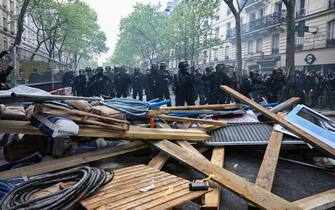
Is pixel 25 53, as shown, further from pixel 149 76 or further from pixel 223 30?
pixel 223 30

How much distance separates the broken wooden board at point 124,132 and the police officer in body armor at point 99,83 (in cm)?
853

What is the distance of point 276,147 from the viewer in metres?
4.57

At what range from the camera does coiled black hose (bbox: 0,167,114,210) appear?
8.67 ft

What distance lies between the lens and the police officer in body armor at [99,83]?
42.7ft

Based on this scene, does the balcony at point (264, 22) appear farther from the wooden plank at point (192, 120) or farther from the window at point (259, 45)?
the wooden plank at point (192, 120)

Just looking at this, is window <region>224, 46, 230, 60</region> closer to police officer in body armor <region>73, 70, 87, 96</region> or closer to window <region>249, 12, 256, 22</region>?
window <region>249, 12, 256, 22</region>

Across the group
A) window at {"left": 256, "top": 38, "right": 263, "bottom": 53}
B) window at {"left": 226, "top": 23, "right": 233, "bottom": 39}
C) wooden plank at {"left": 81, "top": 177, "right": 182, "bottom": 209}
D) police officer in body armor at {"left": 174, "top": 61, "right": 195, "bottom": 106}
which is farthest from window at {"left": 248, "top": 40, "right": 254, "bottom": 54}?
wooden plank at {"left": 81, "top": 177, "right": 182, "bottom": 209}

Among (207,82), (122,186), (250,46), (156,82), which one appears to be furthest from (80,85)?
(250,46)

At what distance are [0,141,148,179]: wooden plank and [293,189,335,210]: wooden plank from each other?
245 cm

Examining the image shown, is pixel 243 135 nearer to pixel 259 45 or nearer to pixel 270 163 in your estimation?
pixel 270 163

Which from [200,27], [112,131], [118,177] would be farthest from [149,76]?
[200,27]

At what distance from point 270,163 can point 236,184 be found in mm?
1048

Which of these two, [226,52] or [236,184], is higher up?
[226,52]

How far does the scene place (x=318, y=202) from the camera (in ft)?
10.5
